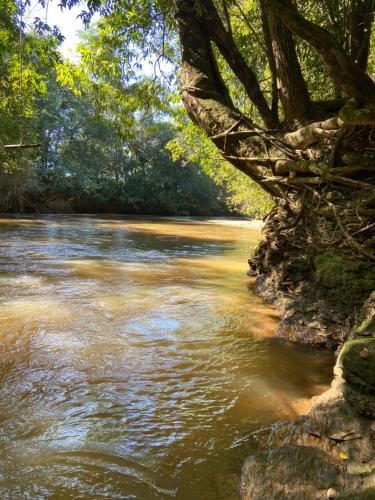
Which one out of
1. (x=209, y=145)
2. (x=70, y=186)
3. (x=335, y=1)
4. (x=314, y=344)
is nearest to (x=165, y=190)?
(x=70, y=186)

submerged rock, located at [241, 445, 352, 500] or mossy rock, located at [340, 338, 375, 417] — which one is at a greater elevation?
mossy rock, located at [340, 338, 375, 417]

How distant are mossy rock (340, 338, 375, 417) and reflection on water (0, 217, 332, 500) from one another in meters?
0.66

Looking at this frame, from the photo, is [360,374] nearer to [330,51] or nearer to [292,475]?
[292,475]

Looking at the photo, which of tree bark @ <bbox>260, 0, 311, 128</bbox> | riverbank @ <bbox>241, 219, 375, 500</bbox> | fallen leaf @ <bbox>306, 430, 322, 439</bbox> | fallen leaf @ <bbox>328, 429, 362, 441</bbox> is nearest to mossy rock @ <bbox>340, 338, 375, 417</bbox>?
riverbank @ <bbox>241, 219, 375, 500</bbox>

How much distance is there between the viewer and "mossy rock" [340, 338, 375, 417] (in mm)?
2561

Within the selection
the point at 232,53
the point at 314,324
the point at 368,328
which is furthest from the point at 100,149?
the point at 368,328

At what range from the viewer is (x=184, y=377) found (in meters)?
3.75

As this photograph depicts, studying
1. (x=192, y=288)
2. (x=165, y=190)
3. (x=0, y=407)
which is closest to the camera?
(x=0, y=407)

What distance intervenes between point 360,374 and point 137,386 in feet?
5.93

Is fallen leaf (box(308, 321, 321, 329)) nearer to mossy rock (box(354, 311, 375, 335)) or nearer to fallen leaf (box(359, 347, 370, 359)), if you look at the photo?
mossy rock (box(354, 311, 375, 335))

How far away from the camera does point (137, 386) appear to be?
139 inches

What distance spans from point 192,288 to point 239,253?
620 cm

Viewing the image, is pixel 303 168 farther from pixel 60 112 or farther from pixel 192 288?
pixel 60 112

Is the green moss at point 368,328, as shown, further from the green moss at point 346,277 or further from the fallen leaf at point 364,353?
the green moss at point 346,277
